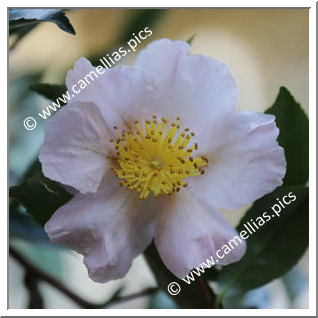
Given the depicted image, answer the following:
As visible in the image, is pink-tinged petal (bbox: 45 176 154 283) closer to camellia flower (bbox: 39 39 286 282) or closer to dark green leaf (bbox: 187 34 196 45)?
camellia flower (bbox: 39 39 286 282)

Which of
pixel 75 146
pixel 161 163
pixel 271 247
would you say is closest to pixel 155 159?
pixel 161 163

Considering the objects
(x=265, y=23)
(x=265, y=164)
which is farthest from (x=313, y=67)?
(x=265, y=164)

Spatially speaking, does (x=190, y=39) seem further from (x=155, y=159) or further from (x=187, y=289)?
(x=187, y=289)

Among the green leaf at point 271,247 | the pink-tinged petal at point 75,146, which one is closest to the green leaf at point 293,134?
the green leaf at point 271,247

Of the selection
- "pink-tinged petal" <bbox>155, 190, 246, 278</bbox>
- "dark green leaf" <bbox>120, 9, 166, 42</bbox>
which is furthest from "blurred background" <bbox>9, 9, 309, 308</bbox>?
"pink-tinged petal" <bbox>155, 190, 246, 278</bbox>

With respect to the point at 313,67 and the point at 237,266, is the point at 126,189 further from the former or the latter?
the point at 313,67

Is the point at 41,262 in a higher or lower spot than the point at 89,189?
lower
